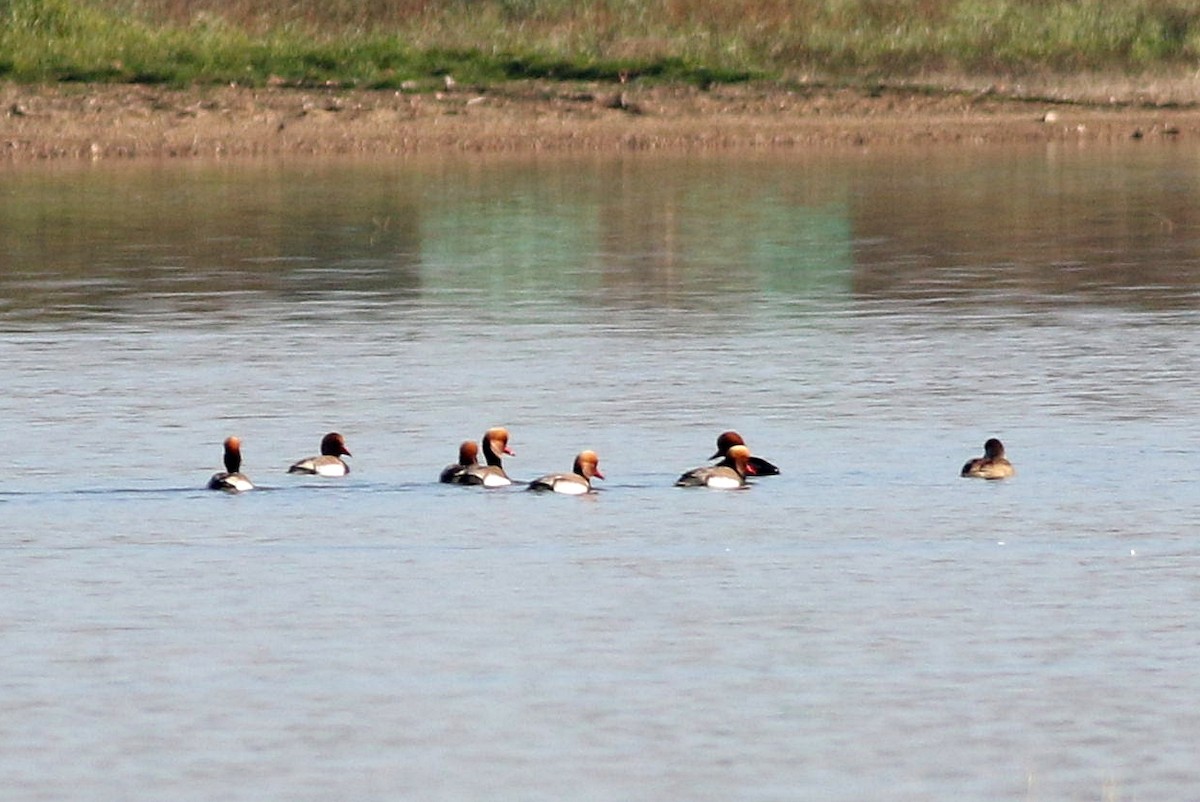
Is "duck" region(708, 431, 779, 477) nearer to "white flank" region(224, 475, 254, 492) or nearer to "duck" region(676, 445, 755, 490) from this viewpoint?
"duck" region(676, 445, 755, 490)

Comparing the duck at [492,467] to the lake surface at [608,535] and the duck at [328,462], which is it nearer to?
the lake surface at [608,535]

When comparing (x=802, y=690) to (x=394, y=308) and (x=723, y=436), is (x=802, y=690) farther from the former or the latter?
(x=394, y=308)

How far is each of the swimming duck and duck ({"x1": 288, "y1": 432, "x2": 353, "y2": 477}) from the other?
0.79 meters

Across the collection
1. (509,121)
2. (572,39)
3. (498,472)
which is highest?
(572,39)

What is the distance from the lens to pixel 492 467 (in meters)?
16.0

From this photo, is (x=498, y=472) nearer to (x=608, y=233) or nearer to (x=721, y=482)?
(x=721, y=482)

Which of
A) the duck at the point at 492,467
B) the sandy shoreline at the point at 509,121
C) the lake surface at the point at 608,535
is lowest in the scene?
the lake surface at the point at 608,535

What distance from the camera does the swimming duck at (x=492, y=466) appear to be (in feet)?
52.0

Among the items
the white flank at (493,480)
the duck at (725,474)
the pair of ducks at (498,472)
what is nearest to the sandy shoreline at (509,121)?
the pair of ducks at (498,472)

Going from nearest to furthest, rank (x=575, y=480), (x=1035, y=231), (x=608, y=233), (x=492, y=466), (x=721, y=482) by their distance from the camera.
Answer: (x=575, y=480) → (x=721, y=482) → (x=492, y=466) → (x=1035, y=231) → (x=608, y=233)

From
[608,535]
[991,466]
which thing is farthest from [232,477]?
[991,466]

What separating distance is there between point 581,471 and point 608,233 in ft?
57.6

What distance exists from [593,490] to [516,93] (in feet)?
101

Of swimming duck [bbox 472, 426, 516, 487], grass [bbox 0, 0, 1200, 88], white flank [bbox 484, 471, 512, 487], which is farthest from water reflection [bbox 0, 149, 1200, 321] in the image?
white flank [bbox 484, 471, 512, 487]
